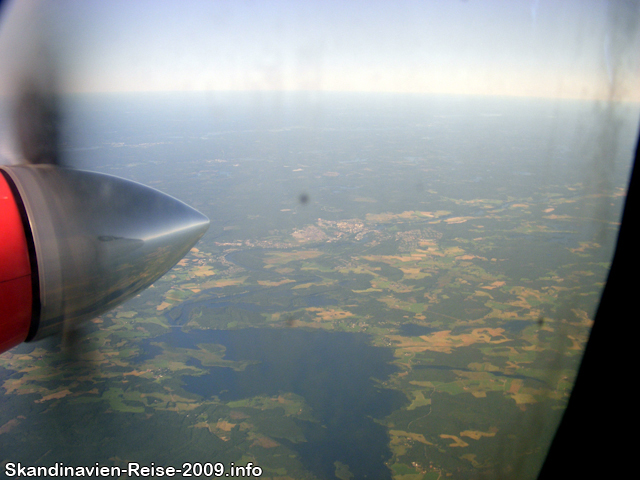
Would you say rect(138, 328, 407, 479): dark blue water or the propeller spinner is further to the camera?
rect(138, 328, 407, 479): dark blue water

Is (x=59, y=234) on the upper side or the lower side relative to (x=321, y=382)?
upper

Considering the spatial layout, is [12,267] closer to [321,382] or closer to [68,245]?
[68,245]

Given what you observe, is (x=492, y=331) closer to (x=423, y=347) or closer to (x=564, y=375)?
(x=423, y=347)

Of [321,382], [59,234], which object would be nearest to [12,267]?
[59,234]

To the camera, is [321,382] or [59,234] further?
[321,382]

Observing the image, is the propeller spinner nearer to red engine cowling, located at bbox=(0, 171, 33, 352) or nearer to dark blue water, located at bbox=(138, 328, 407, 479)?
red engine cowling, located at bbox=(0, 171, 33, 352)

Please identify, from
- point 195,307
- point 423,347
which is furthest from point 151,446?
point 423,347

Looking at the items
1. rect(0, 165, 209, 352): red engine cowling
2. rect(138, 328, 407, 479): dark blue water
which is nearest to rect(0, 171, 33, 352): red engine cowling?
rect(0, 165, 209, 352): red engine cowling

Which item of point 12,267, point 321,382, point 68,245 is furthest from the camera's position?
point 321,382
